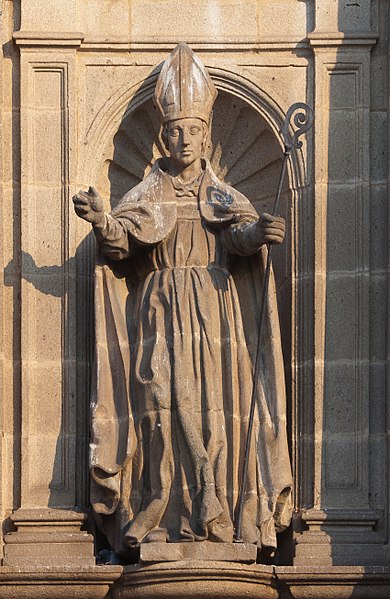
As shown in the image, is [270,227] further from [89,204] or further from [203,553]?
[203,553]

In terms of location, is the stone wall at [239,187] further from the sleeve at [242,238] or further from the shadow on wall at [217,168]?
the sleeve at [242,238]

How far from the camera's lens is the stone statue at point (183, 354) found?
2047 centimetres

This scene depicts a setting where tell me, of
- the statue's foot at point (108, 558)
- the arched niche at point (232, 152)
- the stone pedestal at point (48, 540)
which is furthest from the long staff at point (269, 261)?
the stone pedestal at point (48, 540)

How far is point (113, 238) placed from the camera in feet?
67.7

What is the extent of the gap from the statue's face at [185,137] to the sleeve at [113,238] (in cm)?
55

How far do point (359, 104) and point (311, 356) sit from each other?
4.92ft

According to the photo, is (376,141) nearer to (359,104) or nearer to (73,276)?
(359,104)

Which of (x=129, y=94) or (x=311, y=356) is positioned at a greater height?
(x=129, y=94)

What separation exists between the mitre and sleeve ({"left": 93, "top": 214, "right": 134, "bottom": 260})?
28.4 inches

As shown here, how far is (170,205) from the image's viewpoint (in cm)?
2089

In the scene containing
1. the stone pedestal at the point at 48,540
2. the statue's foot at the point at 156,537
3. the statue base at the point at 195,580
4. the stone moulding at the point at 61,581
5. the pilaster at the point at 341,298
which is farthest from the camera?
the pilaster at the point at 341,298

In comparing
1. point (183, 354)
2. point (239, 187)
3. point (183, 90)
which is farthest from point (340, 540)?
point (183, 90)

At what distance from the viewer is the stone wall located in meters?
20.8

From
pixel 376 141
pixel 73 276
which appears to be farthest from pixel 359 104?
pixel 73 276
